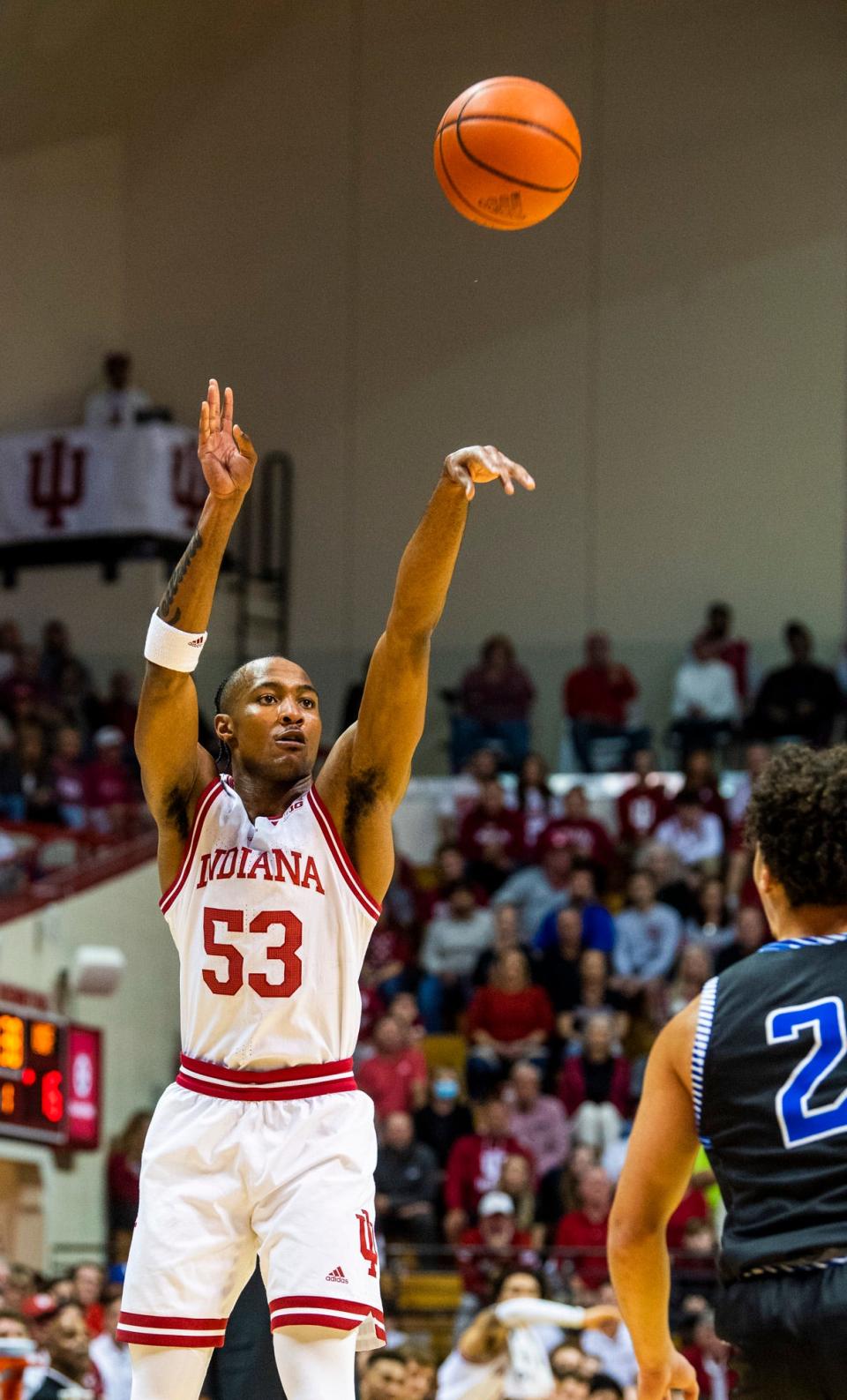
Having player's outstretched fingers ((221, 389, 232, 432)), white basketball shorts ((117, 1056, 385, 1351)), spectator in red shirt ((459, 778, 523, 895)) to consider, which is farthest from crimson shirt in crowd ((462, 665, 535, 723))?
white basketball shorts ((117, 1056, 385, 1351))

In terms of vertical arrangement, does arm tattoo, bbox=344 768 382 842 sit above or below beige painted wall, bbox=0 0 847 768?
below

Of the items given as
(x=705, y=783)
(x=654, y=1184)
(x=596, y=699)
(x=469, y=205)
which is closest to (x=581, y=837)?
(x=705, y=783)

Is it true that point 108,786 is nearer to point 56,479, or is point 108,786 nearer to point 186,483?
point 186,483

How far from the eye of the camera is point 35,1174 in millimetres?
14039

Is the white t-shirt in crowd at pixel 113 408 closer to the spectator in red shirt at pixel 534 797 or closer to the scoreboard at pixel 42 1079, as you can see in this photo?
the spectator in red shirt at pixel 534 797

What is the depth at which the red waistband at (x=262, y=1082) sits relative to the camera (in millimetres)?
4750

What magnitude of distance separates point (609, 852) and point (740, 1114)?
13.3 m

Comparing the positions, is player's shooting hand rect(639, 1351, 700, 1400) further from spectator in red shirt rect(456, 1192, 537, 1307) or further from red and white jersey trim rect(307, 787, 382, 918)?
spectator in red shirt rect(456, 1192, 537, 1307)

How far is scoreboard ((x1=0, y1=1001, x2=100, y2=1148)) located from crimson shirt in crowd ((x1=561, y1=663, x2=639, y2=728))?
21.6ft

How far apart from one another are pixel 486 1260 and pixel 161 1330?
25.6 feet

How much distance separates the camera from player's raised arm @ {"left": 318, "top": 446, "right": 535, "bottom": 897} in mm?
4863

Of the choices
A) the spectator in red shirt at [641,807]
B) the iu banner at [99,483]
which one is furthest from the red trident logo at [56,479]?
the spectator in red shirt at [641,807]

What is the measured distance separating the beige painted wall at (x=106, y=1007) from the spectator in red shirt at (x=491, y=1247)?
8.41 feet

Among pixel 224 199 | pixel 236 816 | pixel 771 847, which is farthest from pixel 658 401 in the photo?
pixel 771 847
